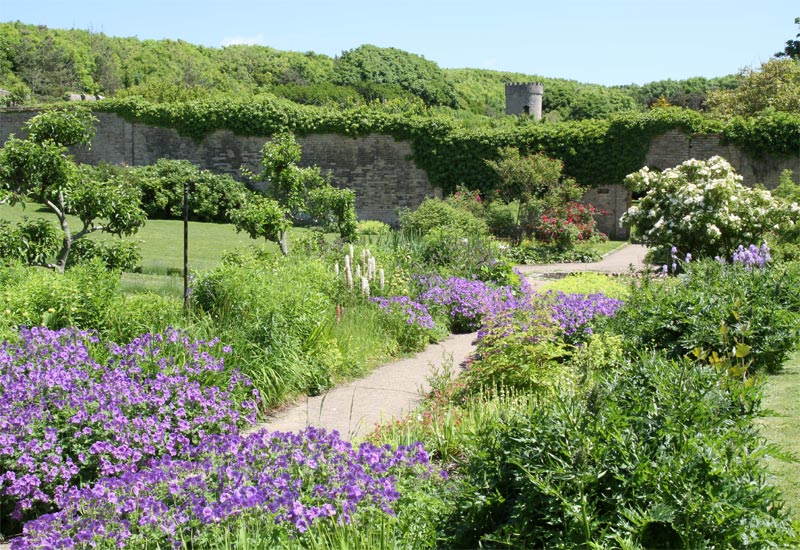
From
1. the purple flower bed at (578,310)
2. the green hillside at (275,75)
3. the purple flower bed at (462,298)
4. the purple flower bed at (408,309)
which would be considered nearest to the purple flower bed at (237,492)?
the purple flower bed at (578,310)

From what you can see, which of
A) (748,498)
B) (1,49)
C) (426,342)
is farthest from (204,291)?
(1,49)

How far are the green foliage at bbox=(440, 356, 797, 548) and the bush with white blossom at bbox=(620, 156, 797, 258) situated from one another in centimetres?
889

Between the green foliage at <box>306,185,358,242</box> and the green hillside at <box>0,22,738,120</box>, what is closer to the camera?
the green foliage at <box>306,185,358,242</box>

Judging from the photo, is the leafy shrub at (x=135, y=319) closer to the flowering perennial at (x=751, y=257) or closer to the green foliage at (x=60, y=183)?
the green foliage at (x=60, y=183)

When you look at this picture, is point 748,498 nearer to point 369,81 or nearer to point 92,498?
point 92,498

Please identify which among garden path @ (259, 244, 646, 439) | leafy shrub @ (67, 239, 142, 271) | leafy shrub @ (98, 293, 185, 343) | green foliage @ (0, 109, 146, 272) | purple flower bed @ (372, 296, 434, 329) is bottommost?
garden path @ (259, 244, 646, 439)

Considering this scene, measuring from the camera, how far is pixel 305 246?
10297mm

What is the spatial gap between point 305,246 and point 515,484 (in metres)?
7.35

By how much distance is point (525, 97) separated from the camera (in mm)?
37688

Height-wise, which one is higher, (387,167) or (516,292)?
(387,167)

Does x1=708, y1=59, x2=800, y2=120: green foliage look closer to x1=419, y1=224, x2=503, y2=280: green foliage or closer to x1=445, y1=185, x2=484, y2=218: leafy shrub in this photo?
x1=445, y1=185, x2=484, y2=218: leafy shrub

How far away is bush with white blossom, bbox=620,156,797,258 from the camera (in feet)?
39.2

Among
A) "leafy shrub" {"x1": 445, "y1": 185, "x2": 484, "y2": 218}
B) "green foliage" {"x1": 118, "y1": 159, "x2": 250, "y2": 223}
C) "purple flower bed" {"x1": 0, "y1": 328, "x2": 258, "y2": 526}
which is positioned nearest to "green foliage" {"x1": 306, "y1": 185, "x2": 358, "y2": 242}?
"purple flower bed" {"x1": 0, "y1": 328, "x2": 258, "y2": 526}

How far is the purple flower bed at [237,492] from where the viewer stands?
3.26 metres
